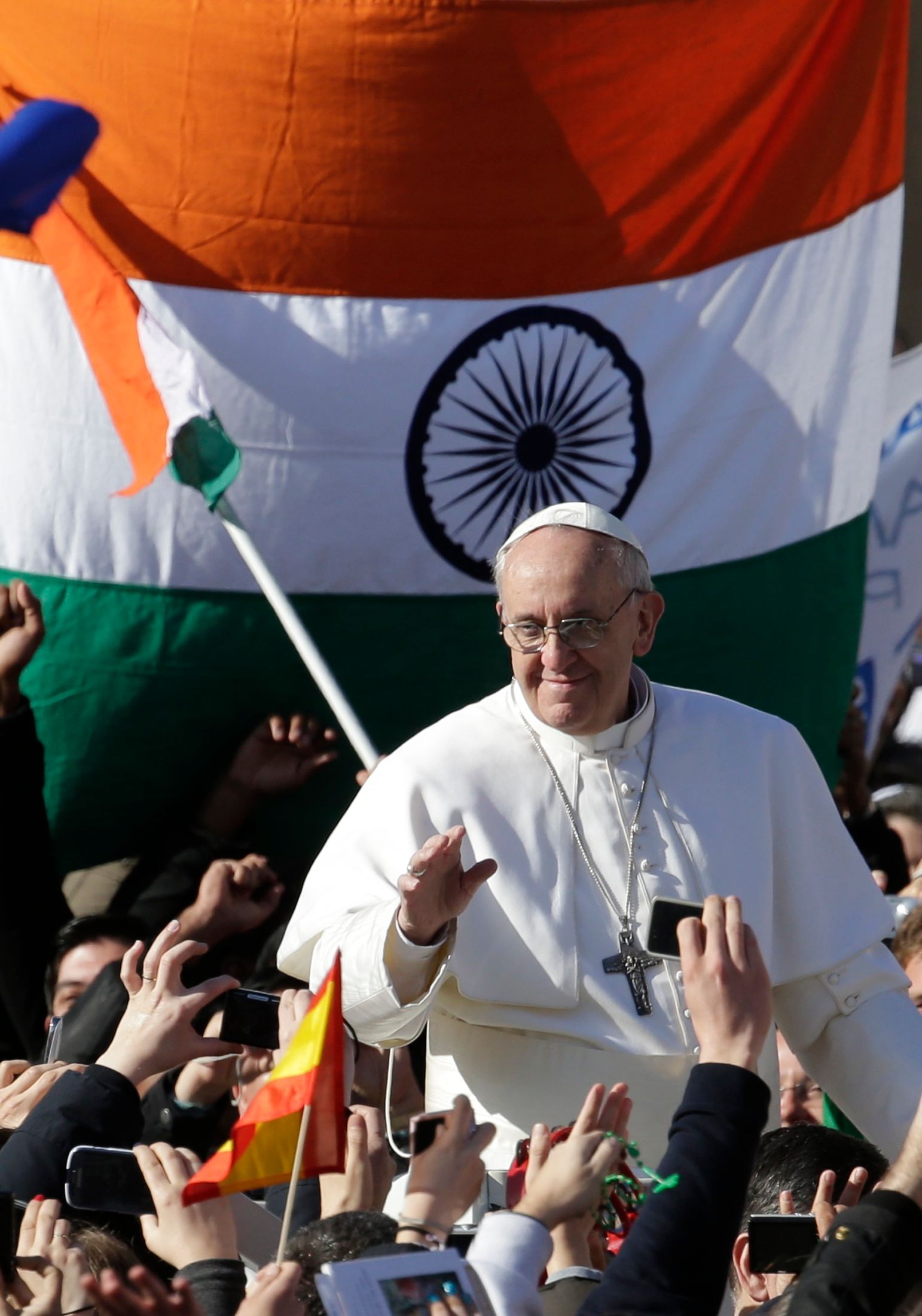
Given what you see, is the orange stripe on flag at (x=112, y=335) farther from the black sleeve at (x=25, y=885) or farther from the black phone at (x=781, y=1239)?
the black phone at (x=781, y=1239)

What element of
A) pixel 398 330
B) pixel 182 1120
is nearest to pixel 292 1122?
pixel 182 1120

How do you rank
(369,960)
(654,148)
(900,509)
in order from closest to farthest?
(369,960), (654,148), (900,509)

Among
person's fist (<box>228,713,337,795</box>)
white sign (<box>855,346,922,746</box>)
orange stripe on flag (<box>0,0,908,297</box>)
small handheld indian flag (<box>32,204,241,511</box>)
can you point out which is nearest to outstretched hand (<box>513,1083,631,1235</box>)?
small handheld indian flag (<box>32,204,241,511</box>)

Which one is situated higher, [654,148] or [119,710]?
[654,148]

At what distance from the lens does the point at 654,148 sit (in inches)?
236

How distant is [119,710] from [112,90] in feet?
5.91

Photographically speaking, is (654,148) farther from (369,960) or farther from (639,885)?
(369,960)

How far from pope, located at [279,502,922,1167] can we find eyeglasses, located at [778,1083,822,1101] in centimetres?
100

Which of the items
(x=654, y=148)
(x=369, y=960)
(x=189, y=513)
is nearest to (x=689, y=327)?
(x=654, y=148)

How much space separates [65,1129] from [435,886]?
2.26 ft

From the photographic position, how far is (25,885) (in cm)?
529

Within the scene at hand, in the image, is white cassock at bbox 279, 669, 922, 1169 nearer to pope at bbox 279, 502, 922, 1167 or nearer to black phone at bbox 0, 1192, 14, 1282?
pope at bbox 279, 502, 922, 1167

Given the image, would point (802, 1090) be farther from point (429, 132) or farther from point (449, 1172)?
point (429, 132)

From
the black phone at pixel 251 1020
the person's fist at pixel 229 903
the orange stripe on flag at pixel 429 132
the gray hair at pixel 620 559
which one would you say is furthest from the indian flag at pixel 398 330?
the black phone at pixel 251 1020
